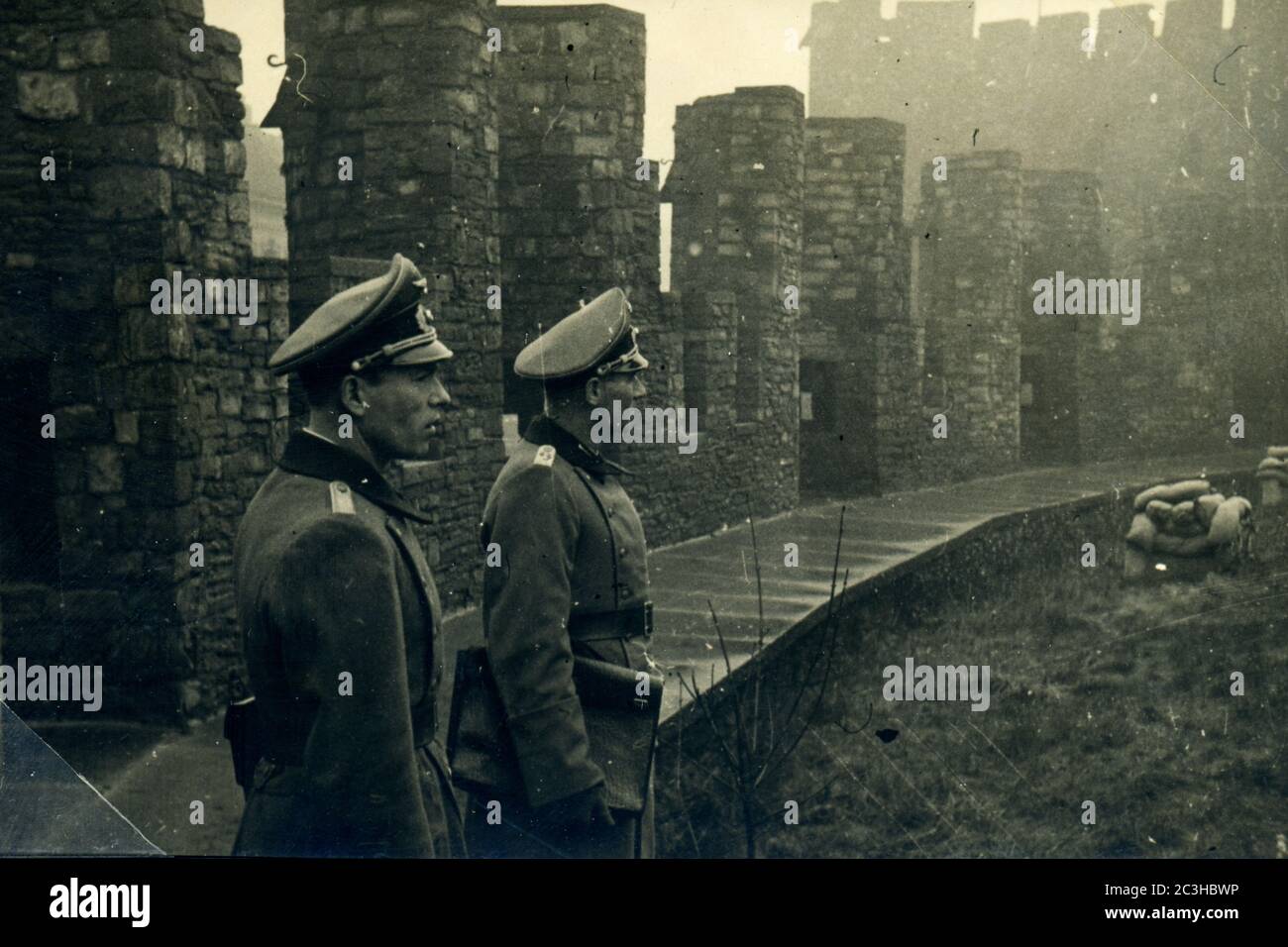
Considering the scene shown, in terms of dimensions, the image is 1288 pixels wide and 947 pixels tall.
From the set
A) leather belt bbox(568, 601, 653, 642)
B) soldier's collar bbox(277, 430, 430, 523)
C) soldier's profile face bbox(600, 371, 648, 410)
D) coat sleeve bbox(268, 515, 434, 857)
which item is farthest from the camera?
soldier's profile face bbox(600, 371, 648, 410)

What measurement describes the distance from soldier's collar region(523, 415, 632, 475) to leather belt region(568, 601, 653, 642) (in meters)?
0.43

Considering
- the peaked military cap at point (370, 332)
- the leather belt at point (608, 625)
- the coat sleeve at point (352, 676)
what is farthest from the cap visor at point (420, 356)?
the leather belt at point (608, 625)

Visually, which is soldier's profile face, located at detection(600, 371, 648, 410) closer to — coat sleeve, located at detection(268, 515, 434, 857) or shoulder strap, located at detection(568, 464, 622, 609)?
shoulder strap, located at detection(568, 464, 622, 609)

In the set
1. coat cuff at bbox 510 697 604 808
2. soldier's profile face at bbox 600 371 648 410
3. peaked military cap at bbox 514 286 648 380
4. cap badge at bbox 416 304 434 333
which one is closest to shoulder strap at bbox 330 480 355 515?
cap badge at bbox 416 304 434 333

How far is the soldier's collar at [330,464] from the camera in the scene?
3398 millimetres

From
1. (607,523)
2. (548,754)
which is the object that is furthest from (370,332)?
(548,754)

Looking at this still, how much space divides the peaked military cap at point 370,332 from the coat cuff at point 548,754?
1.10 metres

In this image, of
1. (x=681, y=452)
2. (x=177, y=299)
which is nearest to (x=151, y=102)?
(x=177, y=299)

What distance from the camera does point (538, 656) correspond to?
4059 millimetres

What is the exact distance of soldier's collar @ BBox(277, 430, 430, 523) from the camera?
3398 mm

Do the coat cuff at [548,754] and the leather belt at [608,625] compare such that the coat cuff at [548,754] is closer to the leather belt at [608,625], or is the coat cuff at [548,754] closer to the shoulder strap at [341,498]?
the leather belt at [608,625]

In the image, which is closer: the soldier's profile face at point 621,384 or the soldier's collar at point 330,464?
the soldier's collar at point 330,464

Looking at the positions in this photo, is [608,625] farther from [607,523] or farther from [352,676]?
[352,676]
